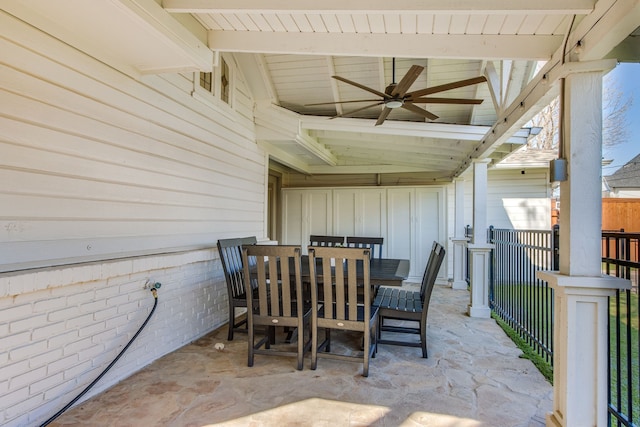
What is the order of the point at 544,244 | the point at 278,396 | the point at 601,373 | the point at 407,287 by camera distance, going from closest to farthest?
the point at 601,373 < the point at 278,396 < the point at 544,244 < the point at 407,287

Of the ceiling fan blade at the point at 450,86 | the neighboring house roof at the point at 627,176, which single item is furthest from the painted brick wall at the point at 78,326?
the neighboring house roof at the point at 627,176

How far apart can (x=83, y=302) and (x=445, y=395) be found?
2593 mm

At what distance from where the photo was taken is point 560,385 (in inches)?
74.5

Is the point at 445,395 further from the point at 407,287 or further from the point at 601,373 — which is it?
the point at 407,287

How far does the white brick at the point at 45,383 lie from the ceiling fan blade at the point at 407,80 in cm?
321

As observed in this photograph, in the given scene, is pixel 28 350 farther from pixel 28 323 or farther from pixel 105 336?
pixel 105 336

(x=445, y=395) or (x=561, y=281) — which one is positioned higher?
(x=561, y=281)

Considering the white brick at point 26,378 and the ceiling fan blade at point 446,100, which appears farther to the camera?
the ceiling fan blade at point 446,100

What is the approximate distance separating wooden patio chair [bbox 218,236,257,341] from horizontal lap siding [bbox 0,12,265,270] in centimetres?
31

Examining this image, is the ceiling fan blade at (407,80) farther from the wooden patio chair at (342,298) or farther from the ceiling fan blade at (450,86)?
the wooden patio chair at (342,298)

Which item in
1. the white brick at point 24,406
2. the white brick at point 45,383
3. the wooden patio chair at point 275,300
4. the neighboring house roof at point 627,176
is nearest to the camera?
the white brick at point 24,406

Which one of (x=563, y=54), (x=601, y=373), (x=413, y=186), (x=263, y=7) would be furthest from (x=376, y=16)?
(x=413, y=186)

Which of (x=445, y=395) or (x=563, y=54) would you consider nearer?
(x=563, y=54)

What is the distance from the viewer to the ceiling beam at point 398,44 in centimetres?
216
